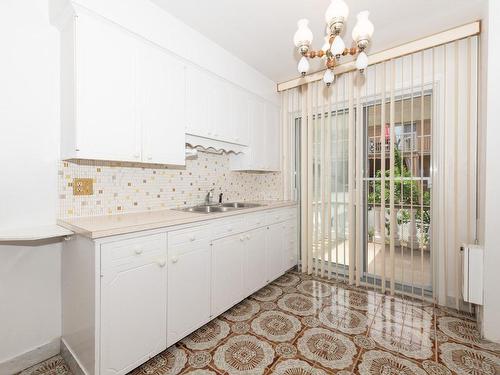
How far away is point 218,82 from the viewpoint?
2496mm

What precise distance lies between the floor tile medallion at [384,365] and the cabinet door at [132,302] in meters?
1.33

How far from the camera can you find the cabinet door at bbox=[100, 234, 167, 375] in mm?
1396

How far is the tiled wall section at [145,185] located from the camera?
183 cm

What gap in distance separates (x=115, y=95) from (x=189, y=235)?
109 centimetres

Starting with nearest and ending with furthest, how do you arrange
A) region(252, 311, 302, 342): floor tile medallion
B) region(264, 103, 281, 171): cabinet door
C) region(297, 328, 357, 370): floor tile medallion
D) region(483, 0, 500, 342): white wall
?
1. region(297, 328, 357, 370): floor tile medallion
2. region(483, 0, 500, 342): white wall
3. region(252, 311, 302, 342): floor tile medallion
4. region(264, 103, 281, 171): cabinet door

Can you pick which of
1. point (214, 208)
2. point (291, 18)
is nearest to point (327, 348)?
point (214, 208)

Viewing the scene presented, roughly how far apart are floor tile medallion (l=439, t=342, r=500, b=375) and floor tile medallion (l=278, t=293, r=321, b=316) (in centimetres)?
95

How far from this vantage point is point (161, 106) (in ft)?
6.46

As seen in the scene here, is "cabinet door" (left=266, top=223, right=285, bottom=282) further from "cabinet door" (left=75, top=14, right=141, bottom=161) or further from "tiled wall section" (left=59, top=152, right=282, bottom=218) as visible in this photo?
"cabinet door" (left=75, top=14, right=141, bottom=161)

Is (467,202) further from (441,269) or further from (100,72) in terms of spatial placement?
(100,72)

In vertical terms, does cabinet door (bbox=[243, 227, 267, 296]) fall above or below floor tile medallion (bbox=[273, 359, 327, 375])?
above

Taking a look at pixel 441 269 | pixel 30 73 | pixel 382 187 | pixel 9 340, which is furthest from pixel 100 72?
pixel 441 269

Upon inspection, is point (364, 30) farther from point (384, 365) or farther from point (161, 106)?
point (384, 365)

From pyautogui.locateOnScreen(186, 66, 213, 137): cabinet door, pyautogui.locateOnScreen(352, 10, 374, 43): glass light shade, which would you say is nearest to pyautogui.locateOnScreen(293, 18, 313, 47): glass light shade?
pyautogui.locateOnScreen(352, 10, 374, 43): glass light shade
